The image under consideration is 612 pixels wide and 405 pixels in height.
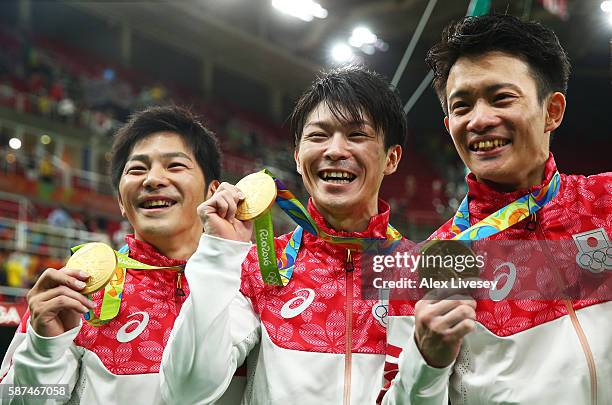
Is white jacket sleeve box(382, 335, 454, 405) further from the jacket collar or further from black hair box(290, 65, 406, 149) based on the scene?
black hair box(290, 65, 406, 149)

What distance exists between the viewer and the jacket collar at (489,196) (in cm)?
169

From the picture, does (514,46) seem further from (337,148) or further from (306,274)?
(306,274)

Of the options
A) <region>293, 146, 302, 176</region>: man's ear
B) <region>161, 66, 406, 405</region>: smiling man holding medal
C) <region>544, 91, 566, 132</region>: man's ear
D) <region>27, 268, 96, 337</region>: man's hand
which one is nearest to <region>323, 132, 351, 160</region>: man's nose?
<region>161, 66, 406, 405</region>: smiling man holding medal

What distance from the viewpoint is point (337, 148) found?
1.84 m

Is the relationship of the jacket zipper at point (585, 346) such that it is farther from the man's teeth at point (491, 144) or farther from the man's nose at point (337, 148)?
the man's nose at point (337, 148)

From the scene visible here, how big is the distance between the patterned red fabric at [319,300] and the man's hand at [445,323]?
42 centimetres

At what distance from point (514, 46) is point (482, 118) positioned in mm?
225

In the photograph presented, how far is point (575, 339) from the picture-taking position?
1.51m

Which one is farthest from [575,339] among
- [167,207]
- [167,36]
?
[167,36]

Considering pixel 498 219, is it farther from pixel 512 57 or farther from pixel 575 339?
pixel 512 57

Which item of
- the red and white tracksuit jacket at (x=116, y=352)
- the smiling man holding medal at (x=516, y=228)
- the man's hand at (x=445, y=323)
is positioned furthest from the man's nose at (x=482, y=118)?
the red and white tracksuit jacket at (x=116, y=352)

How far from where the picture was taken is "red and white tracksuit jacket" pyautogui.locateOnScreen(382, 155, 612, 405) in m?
1.46

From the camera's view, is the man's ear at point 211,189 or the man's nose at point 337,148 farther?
the man's ear at point 211,189

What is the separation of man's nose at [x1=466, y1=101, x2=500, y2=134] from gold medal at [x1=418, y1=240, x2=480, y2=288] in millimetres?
395
